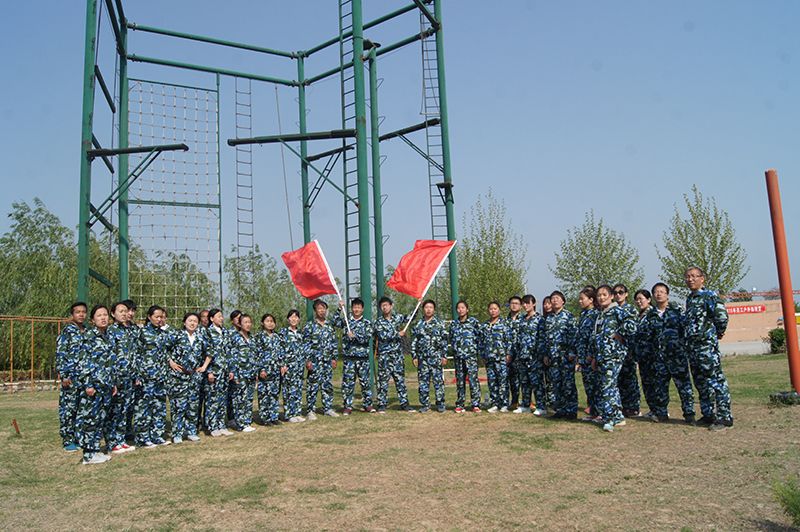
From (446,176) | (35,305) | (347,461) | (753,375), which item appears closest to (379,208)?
(446,176)

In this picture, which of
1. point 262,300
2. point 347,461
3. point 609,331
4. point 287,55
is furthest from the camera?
point 262,300

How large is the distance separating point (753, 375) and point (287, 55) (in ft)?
39.9

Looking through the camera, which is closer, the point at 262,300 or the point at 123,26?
the point at 123,26

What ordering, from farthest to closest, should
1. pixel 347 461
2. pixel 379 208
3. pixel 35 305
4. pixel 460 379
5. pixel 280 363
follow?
pixel 35 305 → pixel 379 208 → pixel 460 379 → pixel 280 363 → pixel 347 461

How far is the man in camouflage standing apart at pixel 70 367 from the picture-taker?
745 cm

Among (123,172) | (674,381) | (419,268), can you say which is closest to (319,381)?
(419,268)

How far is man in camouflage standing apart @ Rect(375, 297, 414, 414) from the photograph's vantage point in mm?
10430

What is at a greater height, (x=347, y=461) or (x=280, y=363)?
(x=280, y=363)

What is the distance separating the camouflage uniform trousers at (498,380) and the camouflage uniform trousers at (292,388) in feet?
9.56

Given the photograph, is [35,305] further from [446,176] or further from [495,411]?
[495,411]

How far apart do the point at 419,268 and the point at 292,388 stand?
2943mm

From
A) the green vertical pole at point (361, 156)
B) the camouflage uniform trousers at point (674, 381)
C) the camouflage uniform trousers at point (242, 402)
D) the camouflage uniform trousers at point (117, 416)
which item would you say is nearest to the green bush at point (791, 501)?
the camouflage uniform trousers at point (674, 381)

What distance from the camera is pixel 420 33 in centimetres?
1346

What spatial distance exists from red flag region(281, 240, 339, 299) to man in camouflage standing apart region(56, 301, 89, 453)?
367 cm
